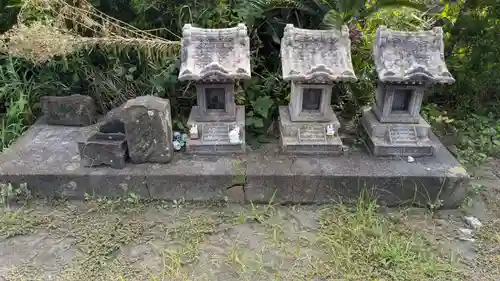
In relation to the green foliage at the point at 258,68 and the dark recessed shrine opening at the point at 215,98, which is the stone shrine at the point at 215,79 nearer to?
the dark recessed shrine opening at the point at 215,98

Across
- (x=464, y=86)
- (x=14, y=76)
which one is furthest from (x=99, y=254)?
(x=464, y=86)

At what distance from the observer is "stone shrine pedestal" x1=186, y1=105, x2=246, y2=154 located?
4492 millimetres

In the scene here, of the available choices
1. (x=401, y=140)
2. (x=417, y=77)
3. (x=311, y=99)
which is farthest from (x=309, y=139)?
(x=417, y=77)

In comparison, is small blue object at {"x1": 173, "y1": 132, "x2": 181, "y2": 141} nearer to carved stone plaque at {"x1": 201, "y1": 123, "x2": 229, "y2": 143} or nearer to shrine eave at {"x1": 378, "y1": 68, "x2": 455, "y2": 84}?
carved stone plaque at {"x1": 201, "y1": 123, "x2": 229, "y2": 143}

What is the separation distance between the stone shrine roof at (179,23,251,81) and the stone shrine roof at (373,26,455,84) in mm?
1417

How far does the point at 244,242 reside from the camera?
12.6 feet

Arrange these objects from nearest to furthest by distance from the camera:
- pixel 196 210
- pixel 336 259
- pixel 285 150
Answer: pixel 336 259
pixel 196 210
pixel 285 150

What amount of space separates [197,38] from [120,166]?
5.25 ft

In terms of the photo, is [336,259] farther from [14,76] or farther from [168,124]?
[14,76]

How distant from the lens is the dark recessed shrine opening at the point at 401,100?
14.7 ft

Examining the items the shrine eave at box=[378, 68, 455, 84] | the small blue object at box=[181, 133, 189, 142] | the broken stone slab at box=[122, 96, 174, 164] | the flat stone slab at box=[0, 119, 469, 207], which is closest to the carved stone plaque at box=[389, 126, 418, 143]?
the flat stone slab at box=[0, 119, 469, 207]

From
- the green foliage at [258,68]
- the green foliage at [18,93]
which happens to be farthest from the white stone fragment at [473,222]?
the green foliage at [18,93]

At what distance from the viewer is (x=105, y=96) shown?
17.9 ft

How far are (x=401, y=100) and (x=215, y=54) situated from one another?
215cm
